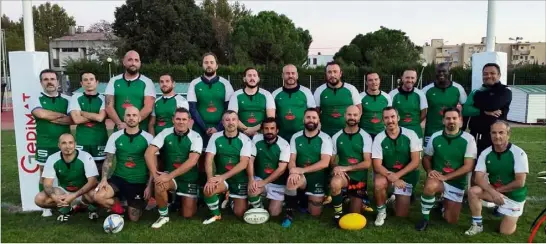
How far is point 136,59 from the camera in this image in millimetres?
5484

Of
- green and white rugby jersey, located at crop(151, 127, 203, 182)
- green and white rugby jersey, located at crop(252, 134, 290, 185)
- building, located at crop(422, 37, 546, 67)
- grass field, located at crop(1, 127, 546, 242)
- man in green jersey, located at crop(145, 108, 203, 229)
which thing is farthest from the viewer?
building, located at crop(422, 37, 546, 67)

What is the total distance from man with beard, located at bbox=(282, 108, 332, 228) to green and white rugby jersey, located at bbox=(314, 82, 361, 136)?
1.84 ft

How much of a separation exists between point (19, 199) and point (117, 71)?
65.3ft

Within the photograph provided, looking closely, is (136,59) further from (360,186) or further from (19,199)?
(360,186)

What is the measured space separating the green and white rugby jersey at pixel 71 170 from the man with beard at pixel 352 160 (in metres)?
2.79

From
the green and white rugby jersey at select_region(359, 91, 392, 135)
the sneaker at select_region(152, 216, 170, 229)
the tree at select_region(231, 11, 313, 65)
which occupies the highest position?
the tree at select_region(231, 11, 313, 65)

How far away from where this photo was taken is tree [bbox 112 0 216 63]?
104ft

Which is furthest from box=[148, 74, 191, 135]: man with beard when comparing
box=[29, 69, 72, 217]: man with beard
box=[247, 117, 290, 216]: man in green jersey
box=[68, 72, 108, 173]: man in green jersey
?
box=[247, 117, 290, 216]: man in green jersey

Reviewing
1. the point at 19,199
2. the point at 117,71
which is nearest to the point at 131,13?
the point at 117,71

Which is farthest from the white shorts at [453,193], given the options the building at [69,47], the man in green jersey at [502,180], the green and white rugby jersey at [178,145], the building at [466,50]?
the building at [466,50]

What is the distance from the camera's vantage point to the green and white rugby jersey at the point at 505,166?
4559mm

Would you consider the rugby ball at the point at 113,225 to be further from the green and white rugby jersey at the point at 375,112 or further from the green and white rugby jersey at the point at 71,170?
the green and white rugby jersey at the point at 375,112

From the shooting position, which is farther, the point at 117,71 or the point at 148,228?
the point at 117,71

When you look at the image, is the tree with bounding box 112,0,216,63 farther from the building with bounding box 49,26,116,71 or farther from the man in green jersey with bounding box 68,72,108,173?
the man in green jersey with bounding box 68,72,108,173
